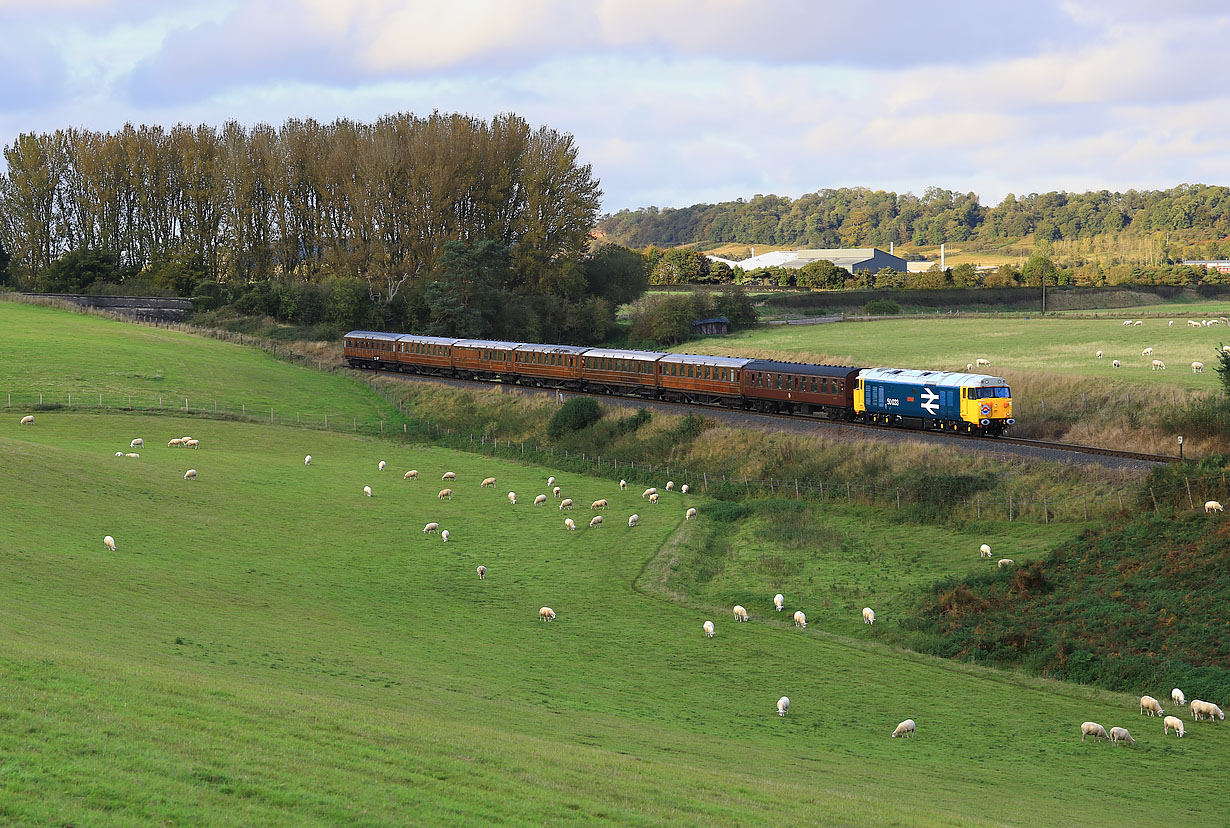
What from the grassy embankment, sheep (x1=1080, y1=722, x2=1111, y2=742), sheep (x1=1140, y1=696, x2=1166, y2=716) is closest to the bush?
the grassy embankment

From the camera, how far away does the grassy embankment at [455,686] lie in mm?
14531

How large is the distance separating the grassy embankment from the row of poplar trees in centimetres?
6073

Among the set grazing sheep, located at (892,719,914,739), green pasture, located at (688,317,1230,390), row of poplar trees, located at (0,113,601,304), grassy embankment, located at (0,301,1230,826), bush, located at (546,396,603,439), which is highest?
row of poplar trees, located at (0,113,601,304)

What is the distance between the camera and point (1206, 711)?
1005 inches

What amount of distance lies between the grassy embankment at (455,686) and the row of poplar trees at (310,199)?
60726mm

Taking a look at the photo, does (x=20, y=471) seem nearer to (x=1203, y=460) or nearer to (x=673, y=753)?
(x=673, y=753)

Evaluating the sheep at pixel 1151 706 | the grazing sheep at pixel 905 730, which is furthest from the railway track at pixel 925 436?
the grazing sheep at pixel 905 730

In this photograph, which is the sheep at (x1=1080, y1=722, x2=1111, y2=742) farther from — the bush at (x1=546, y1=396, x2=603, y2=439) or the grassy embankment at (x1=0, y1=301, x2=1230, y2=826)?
the bush at (x1=546, y1=396, x2=603, y2=439)

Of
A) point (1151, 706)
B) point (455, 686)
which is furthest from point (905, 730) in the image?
point (455, 686)

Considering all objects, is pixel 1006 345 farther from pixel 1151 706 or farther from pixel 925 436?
pixel 1151 706

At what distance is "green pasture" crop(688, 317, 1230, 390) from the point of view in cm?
6306

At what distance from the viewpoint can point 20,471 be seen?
3903 cm

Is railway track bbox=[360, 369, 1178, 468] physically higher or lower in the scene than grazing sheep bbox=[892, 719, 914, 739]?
higher

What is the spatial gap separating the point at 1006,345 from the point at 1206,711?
5959cm
